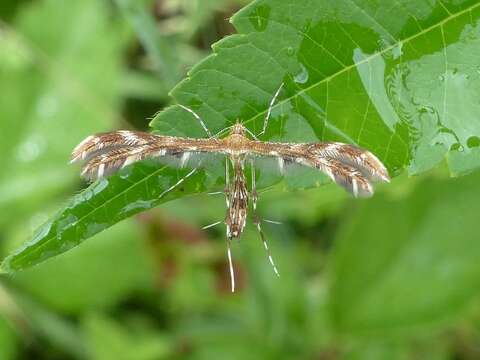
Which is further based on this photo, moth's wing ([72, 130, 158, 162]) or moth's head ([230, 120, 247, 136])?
moth's wing ([72, 130, 158, 162])

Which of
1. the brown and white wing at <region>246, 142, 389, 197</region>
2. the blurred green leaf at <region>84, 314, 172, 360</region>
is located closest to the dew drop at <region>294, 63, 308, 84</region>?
the brown and white wing at <region>246, 142, 389, 197</region>

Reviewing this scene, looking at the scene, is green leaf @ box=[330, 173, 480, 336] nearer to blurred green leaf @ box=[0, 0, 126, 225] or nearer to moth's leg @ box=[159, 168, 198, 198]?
blurred green leaf @ box=[0, 0, 126, 225]

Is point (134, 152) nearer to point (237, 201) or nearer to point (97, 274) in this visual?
point (237, 201)

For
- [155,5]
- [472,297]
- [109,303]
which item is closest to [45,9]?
[155,5]

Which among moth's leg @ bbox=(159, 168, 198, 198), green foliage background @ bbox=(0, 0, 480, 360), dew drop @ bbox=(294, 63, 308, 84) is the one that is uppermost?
green foliage background @ bbox=(0, 0, 480, 360)

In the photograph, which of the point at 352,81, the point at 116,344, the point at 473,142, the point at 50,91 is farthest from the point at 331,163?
the point at 50,91

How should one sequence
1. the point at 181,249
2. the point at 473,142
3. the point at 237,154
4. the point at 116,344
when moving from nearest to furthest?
the point at 473,142 → the point at 237,154 → the point at 116,344 → the point at 181,249

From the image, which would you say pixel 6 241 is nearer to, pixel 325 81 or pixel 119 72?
Answer: pixel 119 72
